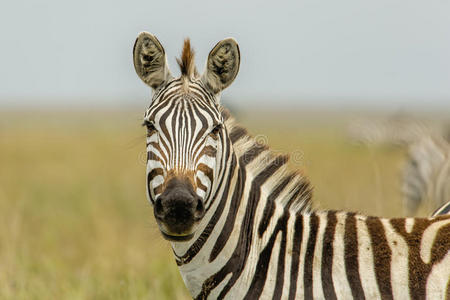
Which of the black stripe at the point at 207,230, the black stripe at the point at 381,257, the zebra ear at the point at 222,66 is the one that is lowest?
the black stripe at the point at 381,257

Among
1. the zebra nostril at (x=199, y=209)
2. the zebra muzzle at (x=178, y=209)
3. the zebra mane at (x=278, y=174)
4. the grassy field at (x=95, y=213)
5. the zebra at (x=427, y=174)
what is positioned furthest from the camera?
the zebra at (x=427, y=174)

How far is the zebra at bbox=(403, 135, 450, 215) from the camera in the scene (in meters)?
10.7

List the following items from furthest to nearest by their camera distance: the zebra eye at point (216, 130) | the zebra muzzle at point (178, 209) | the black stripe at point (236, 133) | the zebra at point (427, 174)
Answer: the zebra at point (427, 174) < the black stripe at point (236, 133) < the zebra eye at point (216, 130) < the zebra muzzle at point (178, 209)

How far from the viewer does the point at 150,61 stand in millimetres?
4008

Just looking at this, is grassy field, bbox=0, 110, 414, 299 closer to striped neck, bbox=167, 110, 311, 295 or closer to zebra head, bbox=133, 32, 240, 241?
striped neck, bbox=167, 110, 311, 295

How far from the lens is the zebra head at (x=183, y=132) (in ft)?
11.0

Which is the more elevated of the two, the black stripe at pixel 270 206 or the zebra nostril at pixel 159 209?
the zebra nostril at pixel 159 209

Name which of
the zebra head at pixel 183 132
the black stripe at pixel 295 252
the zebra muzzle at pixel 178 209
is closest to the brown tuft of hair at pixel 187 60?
the zebra head at pixel 183 132

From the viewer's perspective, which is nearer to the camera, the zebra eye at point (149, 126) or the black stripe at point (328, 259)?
the black stripe at point (328, 259)

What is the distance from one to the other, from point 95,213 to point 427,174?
28.2 ft

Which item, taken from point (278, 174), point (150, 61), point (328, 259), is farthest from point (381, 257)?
point (150, 61)

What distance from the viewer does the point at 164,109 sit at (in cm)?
371

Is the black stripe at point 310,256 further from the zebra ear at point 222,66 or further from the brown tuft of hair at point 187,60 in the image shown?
the brown tuft of hair at point 187,60

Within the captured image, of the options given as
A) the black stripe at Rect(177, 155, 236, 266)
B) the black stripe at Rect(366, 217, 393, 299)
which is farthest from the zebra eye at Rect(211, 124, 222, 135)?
the black stripe at Rect(366, 217, 393, 299)
